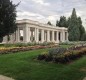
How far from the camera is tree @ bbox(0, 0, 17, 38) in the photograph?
33.0m

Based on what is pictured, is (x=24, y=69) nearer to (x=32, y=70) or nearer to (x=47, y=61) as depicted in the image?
(x=32, y=70)

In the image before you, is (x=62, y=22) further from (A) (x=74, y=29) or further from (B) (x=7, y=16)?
(B) (x=7, y=16)

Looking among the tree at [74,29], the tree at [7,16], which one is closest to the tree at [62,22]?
the tree at [74,29]

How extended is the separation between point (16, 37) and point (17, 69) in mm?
47038

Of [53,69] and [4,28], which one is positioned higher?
[4,28]

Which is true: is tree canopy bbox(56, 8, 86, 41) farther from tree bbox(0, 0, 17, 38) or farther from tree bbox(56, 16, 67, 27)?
tree bbox(0, 0, 17, 38)

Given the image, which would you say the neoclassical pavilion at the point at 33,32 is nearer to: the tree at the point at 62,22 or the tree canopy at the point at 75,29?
the tree canopy at the point at 75,29

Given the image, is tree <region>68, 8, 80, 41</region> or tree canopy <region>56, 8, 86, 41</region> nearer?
tree <region>68, 8, 80, 41</region>

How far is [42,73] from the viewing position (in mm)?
11328

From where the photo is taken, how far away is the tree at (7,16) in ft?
108

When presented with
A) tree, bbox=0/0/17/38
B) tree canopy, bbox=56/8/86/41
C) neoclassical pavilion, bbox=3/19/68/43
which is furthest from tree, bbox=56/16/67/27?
tree, bbox=0/0/17/38

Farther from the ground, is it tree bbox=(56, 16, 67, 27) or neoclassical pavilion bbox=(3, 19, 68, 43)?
tree bbox=(56, 16, 67, 27)

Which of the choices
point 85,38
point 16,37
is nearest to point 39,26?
point 16,37

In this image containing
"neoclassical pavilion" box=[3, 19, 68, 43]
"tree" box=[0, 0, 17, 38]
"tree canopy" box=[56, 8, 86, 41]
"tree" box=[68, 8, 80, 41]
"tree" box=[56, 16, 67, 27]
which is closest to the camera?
"tree" box=[0, 0, 17, 38]
